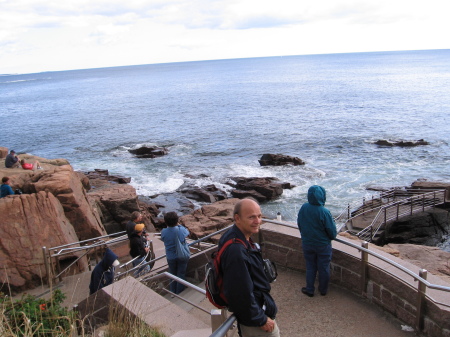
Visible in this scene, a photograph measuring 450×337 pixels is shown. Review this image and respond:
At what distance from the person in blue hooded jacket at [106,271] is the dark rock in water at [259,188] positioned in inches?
741

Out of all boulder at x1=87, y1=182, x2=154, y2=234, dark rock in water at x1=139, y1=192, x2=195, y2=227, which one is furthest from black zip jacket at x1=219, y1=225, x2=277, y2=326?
dark rock in water at x1=139, y1=192, x2=195, y2=227

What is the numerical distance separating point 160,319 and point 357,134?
44232 mm

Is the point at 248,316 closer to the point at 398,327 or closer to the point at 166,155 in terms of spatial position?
the point at 398,327

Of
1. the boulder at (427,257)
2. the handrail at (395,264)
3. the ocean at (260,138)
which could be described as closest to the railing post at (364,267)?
the handrail at (395,264)

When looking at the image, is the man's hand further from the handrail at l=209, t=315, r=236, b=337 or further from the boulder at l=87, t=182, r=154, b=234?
the boulder at l=87, t=182, r=154, b=234

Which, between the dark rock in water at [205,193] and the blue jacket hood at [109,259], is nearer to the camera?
the blue jacket hood at [109,259]

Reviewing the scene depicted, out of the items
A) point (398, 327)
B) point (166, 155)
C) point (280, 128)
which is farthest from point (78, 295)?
point (280, 128)

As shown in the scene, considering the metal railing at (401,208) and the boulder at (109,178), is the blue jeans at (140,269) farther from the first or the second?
the boulder at (109,178)

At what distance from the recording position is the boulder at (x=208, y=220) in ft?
47.9

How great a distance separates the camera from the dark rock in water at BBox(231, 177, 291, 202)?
85.5 feet

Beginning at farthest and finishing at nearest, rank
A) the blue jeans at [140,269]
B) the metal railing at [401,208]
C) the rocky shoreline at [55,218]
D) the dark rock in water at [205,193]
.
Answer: the dark rock in water at [205,193]
the metal railing at [401,208]
the rocky shoreline at [55,218]
the blue jeans at [140,269]

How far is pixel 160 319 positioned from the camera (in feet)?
16.3

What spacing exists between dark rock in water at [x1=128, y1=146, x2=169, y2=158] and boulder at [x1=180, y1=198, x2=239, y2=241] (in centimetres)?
2284

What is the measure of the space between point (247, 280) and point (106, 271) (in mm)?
4630
